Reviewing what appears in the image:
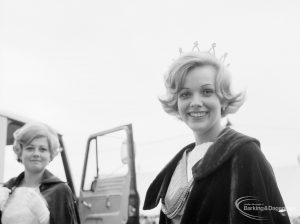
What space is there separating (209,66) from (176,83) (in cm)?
14

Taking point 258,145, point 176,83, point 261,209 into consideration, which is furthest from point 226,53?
point 261,209

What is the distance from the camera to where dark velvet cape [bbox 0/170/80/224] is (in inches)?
92.7

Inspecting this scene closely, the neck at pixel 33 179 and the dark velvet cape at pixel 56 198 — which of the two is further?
the neck at pixel 33 179

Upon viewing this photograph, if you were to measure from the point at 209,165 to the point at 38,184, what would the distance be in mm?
1494

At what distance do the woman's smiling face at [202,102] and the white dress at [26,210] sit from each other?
1.06 metres

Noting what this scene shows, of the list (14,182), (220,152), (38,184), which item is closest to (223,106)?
(220,152)

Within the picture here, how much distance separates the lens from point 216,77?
1522 mm

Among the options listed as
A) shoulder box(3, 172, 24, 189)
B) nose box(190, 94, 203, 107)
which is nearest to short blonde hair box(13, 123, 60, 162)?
shoulder box(3, 172, 24, 189)

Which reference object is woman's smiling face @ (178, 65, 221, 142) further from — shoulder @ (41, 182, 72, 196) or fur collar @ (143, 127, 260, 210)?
shoulder @ (41, 182, 72, 196)

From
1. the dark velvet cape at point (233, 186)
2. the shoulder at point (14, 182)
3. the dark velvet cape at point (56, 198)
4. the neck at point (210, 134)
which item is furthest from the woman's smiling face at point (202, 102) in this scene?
the shoulder at point (14, 182)

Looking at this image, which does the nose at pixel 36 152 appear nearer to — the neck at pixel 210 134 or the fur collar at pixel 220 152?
the neck at pixel 210 134

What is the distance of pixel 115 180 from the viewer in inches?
168

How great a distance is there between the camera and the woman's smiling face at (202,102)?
1.50m

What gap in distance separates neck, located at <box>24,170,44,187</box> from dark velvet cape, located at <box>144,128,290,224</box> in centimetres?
143
